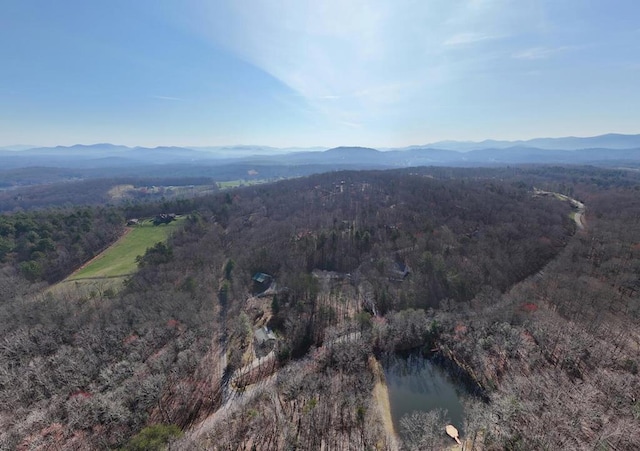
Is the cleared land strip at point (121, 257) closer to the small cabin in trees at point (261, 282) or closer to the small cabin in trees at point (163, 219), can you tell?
the small cabin in trees at point (163, 219)

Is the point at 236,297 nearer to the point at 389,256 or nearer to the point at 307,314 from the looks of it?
the point at 307,314

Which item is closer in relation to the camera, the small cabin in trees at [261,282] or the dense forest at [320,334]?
the dense forest at [320,334]

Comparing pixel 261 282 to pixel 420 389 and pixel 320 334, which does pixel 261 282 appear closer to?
pixel 320 334

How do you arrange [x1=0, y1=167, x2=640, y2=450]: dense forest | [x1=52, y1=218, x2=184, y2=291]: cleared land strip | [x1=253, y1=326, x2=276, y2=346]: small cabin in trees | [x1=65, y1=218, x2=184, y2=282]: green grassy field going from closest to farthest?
[x1=0, y1=167, x2=640, y2=450]: dense forest, [x1=253, y1=326, x2=276, y2=346]: small cabin in trees, [x1=52, y1=218, x2=184, y2=291]: cleared land strip, [x1=65, y1=218, x2=184, y2=282]: green grassy field

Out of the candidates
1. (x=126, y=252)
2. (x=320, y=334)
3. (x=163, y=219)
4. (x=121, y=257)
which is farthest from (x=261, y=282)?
(x=163, y=219)

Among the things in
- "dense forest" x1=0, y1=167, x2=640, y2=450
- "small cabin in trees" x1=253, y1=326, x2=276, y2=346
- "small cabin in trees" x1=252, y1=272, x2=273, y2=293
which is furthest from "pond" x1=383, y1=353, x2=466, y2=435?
"small cabin in trees" x1=252, y1=272, x2=273, y2=293

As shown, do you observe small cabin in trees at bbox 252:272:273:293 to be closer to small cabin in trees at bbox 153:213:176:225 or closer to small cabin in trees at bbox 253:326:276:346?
small cabin in trees at bbox 253:326:276:346

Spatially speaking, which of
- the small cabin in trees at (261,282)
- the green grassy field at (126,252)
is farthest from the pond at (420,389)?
the green grassy field at (126,252)
